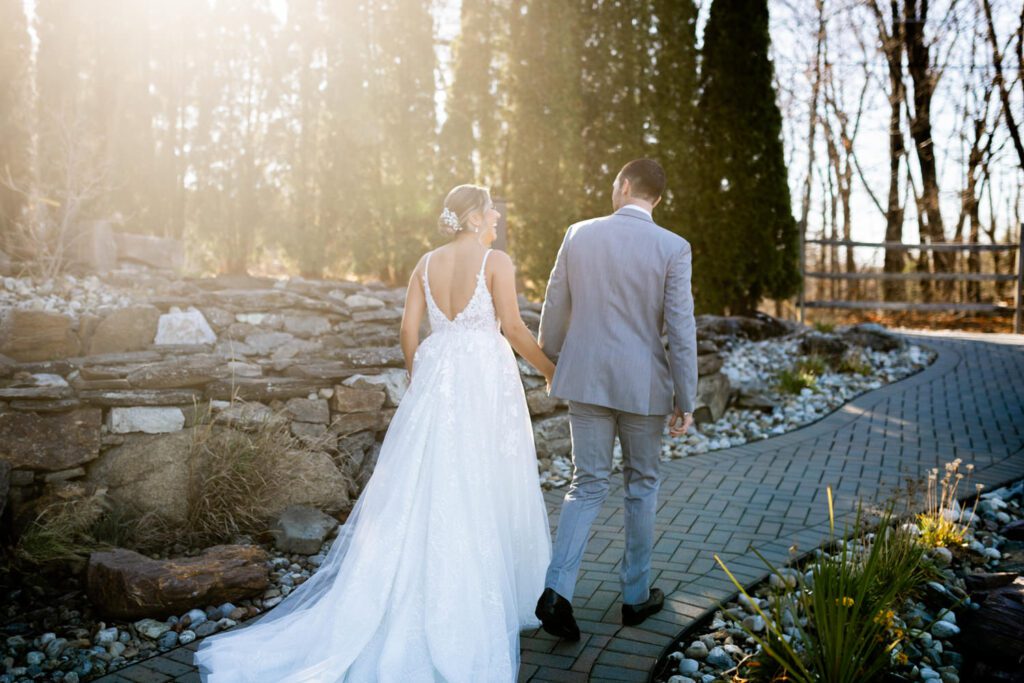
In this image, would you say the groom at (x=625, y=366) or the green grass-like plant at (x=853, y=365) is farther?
the green grass-like plant at (x=853, y=365)

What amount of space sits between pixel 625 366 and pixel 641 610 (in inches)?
44.7

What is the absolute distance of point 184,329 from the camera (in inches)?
258

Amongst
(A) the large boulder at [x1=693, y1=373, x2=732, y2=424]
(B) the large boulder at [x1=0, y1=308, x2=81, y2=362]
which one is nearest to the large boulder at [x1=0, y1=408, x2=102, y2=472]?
(B) the large boulder at [x1=0, y1=308, x2=81, y2=362]

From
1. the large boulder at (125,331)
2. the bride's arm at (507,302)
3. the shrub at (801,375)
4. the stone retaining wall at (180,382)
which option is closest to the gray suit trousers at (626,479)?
the bride's arm at (507,302)

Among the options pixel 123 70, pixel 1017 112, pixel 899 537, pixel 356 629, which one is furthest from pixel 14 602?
pixel 1017 112

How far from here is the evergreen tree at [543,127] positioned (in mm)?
11125

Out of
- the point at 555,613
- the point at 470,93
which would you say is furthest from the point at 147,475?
the point at 470,93

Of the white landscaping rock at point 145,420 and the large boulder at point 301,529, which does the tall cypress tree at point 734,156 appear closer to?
the large boulder at point 301,529

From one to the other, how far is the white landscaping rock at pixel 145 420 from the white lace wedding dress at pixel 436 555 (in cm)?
175

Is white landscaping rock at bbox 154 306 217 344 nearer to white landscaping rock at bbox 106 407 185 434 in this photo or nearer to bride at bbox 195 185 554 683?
white landscaping rock at bbox 106 407 185 434

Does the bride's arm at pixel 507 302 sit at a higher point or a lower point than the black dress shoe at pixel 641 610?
higher

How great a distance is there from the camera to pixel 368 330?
7273mm

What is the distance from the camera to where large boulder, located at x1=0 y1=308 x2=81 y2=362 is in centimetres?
564

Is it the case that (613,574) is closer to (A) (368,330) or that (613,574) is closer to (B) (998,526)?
(B) (998,526)
